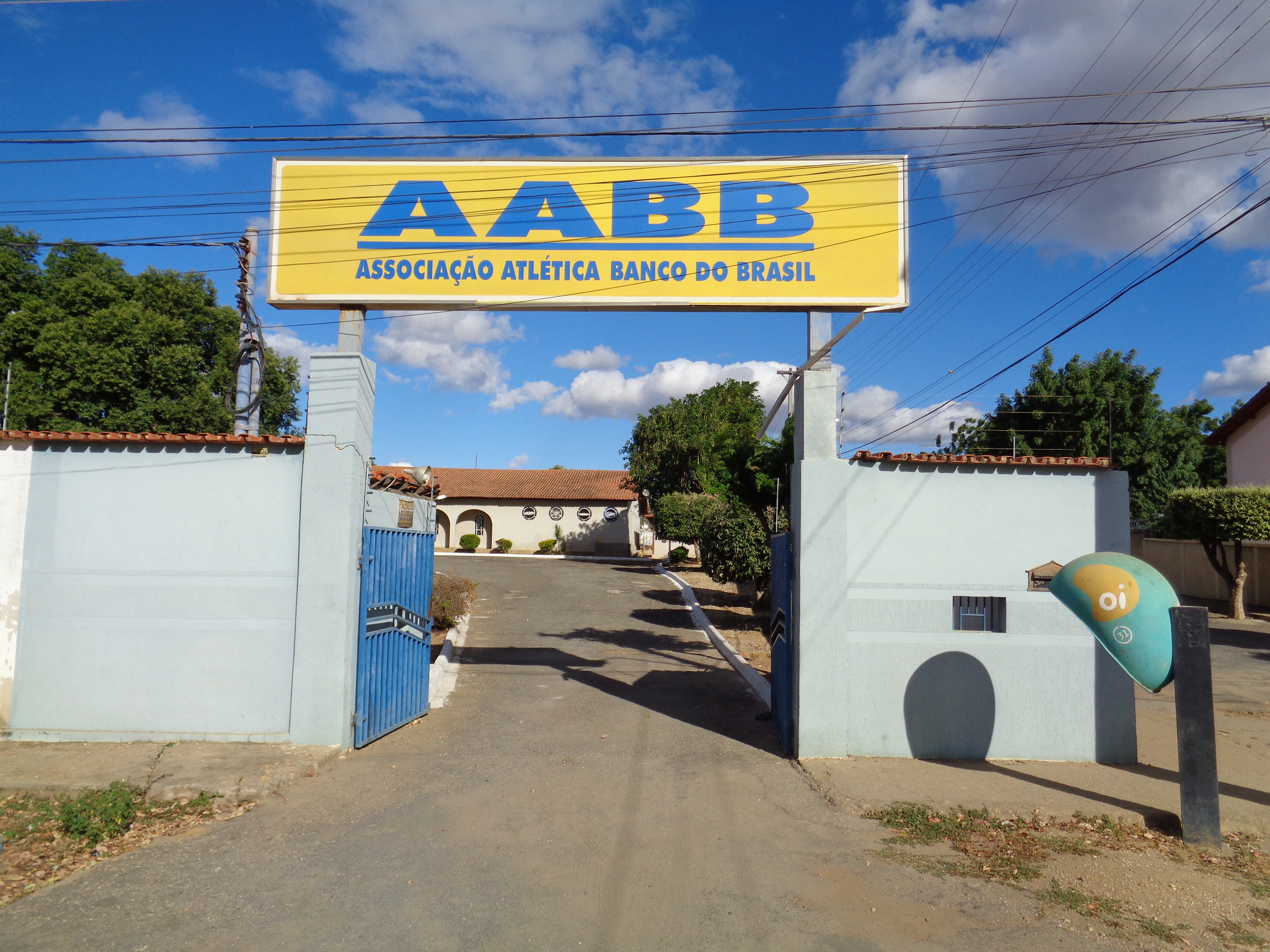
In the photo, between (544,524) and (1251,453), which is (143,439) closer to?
(1251,453)

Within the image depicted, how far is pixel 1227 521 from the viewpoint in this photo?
65.6 feet

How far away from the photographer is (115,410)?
25.7 metres

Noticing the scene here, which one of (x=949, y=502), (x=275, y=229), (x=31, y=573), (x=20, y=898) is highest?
(x=275, y=229)

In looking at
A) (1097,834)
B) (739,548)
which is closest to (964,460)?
(1097,834)

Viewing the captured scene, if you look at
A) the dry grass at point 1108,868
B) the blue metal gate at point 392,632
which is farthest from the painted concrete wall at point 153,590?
the dry grass at point 1108,868

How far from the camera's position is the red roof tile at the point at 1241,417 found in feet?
79.7

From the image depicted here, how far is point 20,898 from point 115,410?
25.3m

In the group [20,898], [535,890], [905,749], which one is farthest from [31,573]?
[905,749]

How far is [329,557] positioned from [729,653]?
24.7 ft

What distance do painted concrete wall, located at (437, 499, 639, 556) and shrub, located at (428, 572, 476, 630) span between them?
22.9 m

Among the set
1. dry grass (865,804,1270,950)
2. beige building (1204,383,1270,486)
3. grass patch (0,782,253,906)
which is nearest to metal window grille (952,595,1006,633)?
dry grass (865,804,1270,950)

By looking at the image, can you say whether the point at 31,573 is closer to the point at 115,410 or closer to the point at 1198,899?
the point at 1198,899

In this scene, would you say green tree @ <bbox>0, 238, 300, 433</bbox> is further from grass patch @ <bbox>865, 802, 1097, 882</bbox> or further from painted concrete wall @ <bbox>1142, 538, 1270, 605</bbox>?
painted concrete wall @ <bbox>1142, 538, 1270, 605</bbox>

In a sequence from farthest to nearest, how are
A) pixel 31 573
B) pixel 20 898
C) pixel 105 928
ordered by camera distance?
pixel 31 573, pixel 20 898, pixel 105 928
